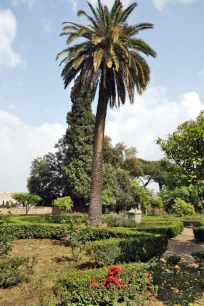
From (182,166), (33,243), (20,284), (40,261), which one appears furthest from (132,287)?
(33,243)

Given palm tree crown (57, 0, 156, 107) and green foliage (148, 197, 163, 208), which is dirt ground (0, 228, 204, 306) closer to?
palm tree crown (57, 0, 156, 107)

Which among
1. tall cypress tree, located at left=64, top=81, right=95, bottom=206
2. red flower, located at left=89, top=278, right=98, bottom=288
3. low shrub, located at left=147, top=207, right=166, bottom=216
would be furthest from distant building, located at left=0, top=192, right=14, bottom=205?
red flower, located at left=89, top=278, right=98, bottom=288

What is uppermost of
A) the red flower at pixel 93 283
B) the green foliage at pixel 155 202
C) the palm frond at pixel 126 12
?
the palm frond at pixel 126 12

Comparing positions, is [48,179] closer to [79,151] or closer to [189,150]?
[79,151]

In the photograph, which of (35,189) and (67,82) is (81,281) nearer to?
(67,82)

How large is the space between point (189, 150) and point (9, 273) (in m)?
7.23

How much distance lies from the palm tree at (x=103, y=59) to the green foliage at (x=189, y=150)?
708 centimetres

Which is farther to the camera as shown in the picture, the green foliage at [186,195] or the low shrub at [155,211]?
the green foliage at [186,195]

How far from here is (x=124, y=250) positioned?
917 centimetres

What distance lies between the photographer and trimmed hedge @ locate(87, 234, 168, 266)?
28.0 feet

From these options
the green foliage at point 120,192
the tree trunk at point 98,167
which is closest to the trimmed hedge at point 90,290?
the tree trunk at point 98,167

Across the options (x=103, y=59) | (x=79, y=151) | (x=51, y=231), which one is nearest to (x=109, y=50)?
(x=103, y=59)

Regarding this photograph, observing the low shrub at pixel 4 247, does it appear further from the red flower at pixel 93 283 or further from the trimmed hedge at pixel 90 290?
the red flower at pixel 93 283

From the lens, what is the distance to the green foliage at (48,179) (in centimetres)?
4100
